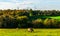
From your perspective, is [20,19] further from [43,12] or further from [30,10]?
[43,12]

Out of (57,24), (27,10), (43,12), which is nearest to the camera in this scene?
(57,24)

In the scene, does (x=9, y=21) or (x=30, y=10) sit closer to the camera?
(x=9, y=21)

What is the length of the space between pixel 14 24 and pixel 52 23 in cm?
814

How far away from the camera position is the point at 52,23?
4853 cm

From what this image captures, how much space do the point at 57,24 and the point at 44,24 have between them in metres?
3.38

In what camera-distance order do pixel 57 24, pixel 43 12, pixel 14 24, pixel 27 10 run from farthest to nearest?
pixel 43 12 < pixel 27 10 < pixel 57 24 < pixel 14 24

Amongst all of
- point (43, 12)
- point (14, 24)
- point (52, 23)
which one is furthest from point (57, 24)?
point (43, 12)

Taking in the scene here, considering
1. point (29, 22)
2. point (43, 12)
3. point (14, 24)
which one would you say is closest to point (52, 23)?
point (29, 22)

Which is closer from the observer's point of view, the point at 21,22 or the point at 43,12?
the point at 21,22

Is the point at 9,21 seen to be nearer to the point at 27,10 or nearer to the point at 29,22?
the point at 29,22

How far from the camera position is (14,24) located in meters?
46.5

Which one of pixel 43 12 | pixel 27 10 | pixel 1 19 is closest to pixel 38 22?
pixel 1 19

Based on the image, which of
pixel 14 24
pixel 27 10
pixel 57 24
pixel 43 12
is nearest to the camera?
pixel 14 24

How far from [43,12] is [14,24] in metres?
31.1
